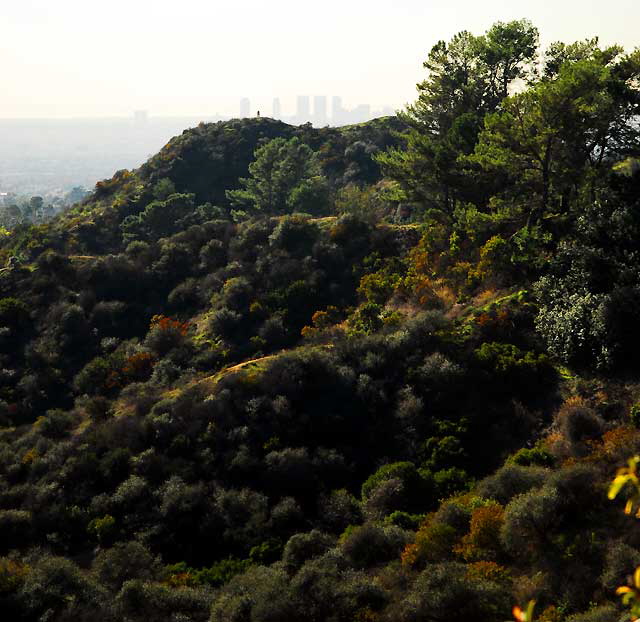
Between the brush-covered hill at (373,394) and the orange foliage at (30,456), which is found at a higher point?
the brush-covered hill at (373,394)

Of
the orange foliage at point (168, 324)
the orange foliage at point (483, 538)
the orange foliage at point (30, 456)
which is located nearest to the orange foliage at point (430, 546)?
the orange foliage at point (483, 538)

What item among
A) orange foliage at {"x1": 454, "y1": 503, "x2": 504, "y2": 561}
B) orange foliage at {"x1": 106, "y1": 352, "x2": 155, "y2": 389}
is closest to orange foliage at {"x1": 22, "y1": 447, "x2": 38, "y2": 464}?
orange foliage at {"x1": 106, "y1": 352, "x2": 155, "y2": 389}

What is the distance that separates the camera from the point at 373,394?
23.5m

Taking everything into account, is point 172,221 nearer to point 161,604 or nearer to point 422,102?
point 422,102

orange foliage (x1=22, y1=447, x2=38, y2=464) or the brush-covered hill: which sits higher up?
the brush-covered hill

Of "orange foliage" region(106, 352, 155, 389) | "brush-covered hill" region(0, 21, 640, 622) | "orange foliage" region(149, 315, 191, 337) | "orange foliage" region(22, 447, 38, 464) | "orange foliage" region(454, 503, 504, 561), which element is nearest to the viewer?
"orange foliage" region(454, 503, 504, 561)

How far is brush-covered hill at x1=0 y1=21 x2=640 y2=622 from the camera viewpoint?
14.1 meters

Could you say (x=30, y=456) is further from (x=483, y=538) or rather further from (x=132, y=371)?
(x=483, y=538)

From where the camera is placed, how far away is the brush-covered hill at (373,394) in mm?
14148

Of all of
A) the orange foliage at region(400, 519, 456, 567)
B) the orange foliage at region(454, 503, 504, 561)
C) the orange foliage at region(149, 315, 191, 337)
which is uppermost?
the orange foliage at region(149, 315, 191, 337)

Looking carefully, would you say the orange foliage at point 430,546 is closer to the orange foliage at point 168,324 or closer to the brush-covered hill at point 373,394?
the brush-covered hill at point 373,394

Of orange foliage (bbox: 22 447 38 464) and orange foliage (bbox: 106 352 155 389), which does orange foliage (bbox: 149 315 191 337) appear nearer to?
orange foliage (bbox: 106 352 155 389)

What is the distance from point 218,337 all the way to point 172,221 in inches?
1205

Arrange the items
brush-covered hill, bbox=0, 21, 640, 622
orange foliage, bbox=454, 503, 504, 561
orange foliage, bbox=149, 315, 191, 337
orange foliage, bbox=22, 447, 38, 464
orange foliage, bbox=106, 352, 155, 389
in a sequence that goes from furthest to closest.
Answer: orange foliage, bbox=149, 315, 191, 337, orange foliage, bbox=106, 352, 155, 389, orange foliage, bbox=22, 447, 38, 464, brush-covered hill, bbox=0, 21, 640, 622, orange foliage, bbox=454, 503, 504, 561
